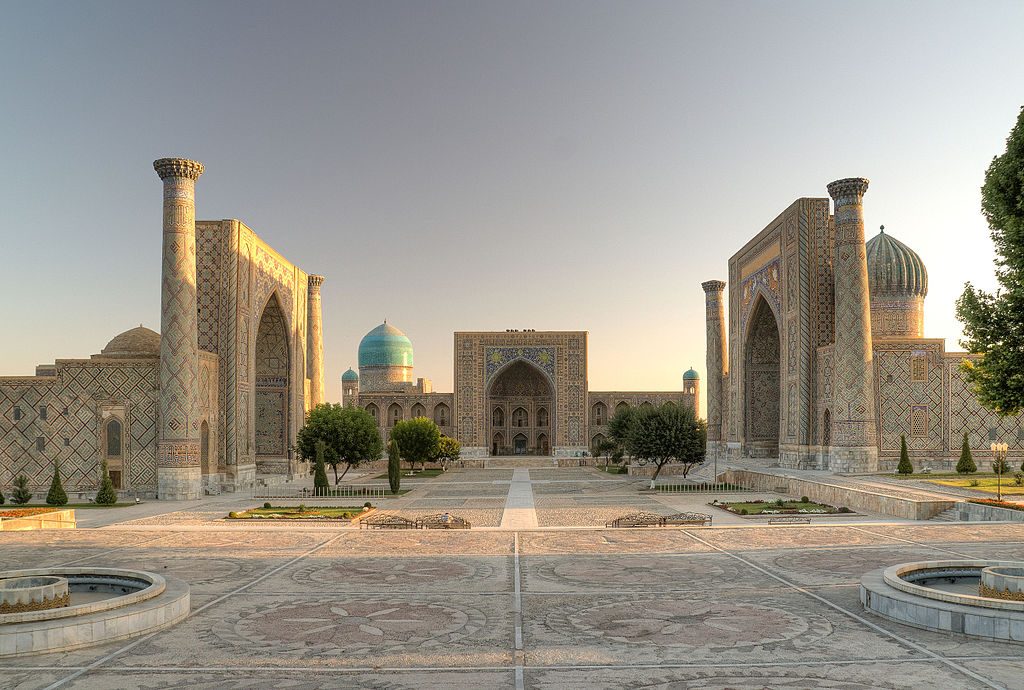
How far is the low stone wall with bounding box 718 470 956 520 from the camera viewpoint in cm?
1897

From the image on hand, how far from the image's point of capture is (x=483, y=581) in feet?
37.6

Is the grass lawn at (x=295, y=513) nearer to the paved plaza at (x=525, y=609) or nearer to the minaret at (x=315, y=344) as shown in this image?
the paved plaza at (x=525, y=609)

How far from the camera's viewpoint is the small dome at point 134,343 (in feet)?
88.1

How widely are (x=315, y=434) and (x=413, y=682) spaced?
2258cm

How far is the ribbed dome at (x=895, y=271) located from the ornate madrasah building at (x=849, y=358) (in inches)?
1.6

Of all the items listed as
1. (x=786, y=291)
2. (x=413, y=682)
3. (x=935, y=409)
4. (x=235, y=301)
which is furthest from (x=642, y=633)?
(x=786, y=291)

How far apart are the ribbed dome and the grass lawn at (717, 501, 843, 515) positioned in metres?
15.6

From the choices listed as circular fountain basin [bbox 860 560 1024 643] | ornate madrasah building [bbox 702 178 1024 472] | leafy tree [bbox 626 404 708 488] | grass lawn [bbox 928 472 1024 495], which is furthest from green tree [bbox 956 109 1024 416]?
leafy tree [bbox 626 404 708 488]

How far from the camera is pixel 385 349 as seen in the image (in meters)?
61.6

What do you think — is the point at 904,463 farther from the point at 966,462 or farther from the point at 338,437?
the point at 338,437

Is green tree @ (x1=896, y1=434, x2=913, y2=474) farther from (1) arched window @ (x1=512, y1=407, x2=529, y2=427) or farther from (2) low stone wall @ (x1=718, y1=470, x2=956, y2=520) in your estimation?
(1) arched window @ (x1=512, y1=407, x2=529, y2=427)

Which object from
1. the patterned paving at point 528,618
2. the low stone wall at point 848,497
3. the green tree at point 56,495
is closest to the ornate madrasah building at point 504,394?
the low stone wall at point 848,497

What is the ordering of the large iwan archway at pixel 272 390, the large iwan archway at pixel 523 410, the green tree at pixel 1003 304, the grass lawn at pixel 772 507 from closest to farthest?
the green tree at pixel 1003 304
the grass lawn at pixel 772 507
the large iwan archway at pixel 272 390
the large iwan archway at pixel 523 410

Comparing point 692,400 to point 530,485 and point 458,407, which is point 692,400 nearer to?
point 458,407
